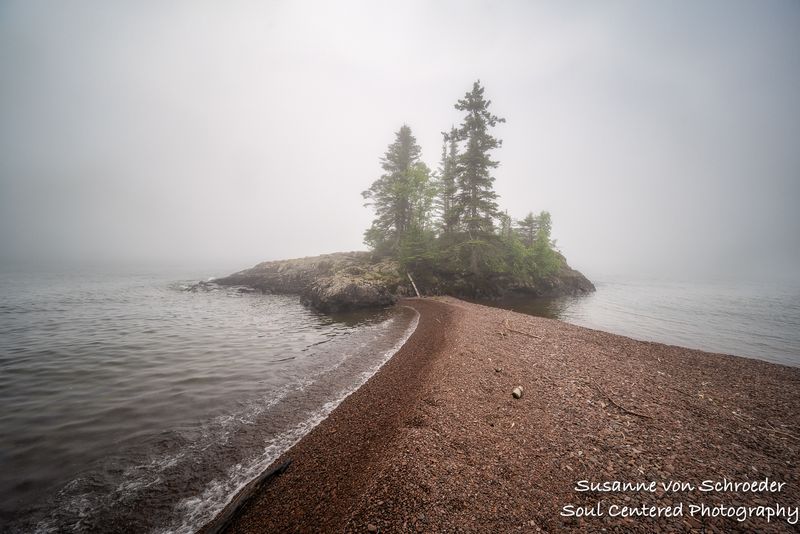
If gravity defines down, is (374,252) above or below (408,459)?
above

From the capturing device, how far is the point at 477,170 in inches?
1249

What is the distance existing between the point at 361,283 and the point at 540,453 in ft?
77.8

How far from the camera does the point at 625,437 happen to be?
6668mm

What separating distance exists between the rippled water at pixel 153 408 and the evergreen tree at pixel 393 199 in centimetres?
2341

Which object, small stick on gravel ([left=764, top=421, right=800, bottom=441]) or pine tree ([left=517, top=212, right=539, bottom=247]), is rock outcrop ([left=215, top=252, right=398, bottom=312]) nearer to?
small stick on gravel ([left=764, top=421, right=800, bottom=441])

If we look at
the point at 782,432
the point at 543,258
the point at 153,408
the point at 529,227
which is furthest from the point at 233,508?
the point at 529,227

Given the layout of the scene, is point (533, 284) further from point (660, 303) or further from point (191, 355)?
point (191, 355)

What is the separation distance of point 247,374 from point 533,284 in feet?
134

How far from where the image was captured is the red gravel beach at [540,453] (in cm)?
A: 459

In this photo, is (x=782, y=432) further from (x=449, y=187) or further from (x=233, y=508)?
(x=449, y=187)

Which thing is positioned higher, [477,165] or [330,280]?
[477,165]

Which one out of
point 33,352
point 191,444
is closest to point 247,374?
point 191,444

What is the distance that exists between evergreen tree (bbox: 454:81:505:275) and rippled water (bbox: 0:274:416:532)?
17411 mm

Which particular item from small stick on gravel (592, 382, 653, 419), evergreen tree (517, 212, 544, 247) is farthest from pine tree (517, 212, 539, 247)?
small stick on gravel (592, 382, 653, 419)
